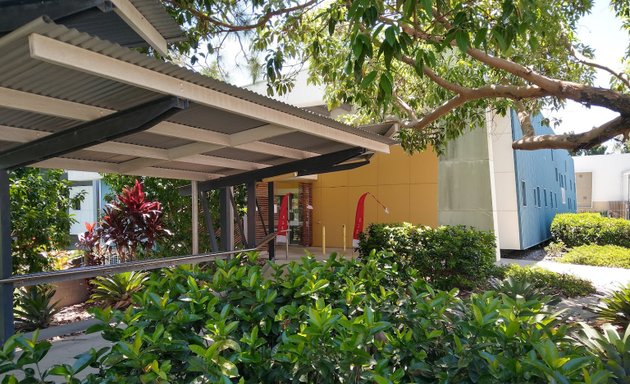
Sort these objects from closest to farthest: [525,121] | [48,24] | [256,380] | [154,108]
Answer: [256,380], [48,24], [154,108], [525,121]

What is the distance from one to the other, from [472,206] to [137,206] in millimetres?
8589

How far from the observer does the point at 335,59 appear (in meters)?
8.22

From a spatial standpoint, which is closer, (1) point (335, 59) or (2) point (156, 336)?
(2) point (156, 336)

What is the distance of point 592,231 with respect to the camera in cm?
1756

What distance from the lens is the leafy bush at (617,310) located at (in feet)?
19.0

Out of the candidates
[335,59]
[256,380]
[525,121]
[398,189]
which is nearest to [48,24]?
[256,380]

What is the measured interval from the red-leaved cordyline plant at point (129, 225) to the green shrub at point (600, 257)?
11.9 metres

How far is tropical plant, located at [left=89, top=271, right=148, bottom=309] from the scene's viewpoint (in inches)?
310

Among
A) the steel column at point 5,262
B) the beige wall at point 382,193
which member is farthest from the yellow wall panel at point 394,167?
the steel column at point 5,262

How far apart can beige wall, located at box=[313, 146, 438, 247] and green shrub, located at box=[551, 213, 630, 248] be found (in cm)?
603

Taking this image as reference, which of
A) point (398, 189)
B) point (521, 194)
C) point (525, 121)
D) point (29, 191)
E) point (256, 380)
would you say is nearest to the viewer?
point (256, 380)

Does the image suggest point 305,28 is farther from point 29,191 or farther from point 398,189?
point 398,189

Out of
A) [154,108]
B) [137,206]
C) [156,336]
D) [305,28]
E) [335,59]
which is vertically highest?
[305,28]

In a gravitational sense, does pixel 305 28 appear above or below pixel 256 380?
above
